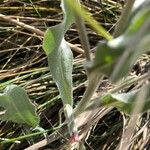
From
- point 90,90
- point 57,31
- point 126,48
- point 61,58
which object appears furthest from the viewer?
point 61,58

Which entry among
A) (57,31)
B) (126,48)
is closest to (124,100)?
(57,31)

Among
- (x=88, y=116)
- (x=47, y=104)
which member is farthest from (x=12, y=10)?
(x=88, y=116)

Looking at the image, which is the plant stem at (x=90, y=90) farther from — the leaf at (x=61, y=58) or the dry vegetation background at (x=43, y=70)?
the dry vegetation background at (x=43, y=70)

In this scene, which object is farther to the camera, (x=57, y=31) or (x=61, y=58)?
(x=61, y=58)

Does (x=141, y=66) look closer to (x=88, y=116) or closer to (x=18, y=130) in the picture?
(x=88, y=116)

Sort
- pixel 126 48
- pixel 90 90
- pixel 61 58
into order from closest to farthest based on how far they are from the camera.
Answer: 1. pixel 126 48
2. pixel 90 90
3. pixel 61 58

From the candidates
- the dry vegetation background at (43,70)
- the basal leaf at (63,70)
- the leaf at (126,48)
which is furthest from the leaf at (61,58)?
the leaf at (126,48)

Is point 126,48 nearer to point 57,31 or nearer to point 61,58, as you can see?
point 57,31

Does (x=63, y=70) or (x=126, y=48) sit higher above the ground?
(x=126, y=48)
